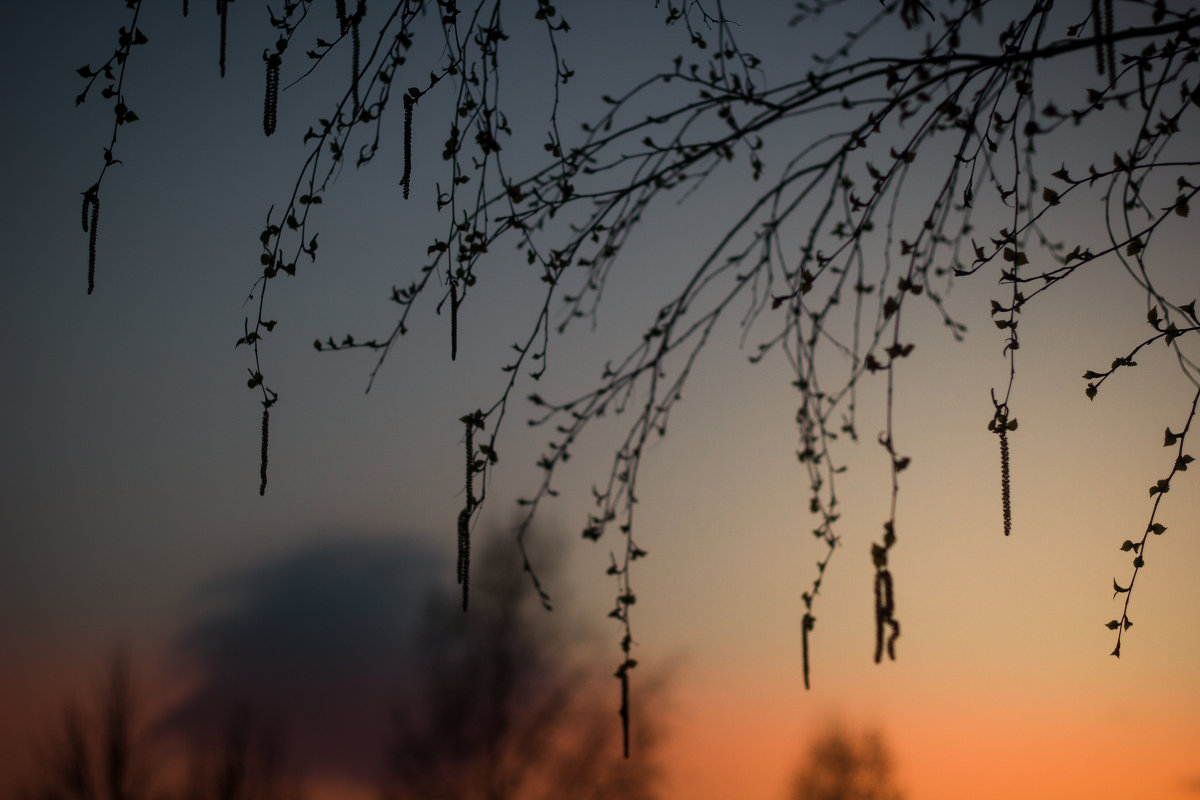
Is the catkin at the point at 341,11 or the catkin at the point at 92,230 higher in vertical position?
the catkin at the point at 341,11

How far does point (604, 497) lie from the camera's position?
1945mm

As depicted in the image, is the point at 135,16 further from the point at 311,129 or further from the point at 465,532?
the point at 465,532

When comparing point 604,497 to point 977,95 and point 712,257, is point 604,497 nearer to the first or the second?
point 712,257

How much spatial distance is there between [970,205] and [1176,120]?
1.41ft

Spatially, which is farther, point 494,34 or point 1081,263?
point 494,34

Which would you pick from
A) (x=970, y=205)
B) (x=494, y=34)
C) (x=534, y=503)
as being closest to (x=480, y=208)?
(x=494, y=34)

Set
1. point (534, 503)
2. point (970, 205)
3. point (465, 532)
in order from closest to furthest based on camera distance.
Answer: point (465, 532)
point (534, 503)
point (970, 205)

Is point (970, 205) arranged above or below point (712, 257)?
above

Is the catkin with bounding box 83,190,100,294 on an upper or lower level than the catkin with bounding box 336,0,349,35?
lower

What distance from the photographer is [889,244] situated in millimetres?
2014

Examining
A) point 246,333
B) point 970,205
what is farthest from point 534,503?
point 970,205

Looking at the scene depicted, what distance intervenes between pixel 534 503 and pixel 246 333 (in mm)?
756

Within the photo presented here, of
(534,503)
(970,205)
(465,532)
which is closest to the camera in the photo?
(465,532)

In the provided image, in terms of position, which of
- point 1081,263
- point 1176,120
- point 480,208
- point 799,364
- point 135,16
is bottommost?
point 799,364
